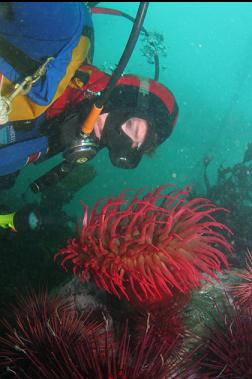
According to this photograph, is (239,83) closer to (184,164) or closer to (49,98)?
(184,164)

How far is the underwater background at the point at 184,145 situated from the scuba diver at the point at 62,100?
77 centimetres

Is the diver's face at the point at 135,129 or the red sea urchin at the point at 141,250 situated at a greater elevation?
the diver's face at the point at 135,129

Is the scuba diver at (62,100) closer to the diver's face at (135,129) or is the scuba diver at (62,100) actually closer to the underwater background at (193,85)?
the diver's face at (135,129)

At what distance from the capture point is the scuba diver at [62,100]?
9.13 feet

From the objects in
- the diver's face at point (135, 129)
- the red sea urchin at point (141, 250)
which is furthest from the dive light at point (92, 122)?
the red sea urchin at point (141, 250)

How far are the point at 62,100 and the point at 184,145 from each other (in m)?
55.2

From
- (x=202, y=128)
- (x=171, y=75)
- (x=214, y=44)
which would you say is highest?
(x=214, y=44)

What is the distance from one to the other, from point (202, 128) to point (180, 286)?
56977mm

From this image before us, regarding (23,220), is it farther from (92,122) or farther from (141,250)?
(141,250)

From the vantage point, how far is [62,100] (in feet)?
13.6

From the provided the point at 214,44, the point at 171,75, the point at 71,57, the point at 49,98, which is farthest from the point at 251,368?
the point at 214,44

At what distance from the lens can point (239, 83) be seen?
7406 centimetres

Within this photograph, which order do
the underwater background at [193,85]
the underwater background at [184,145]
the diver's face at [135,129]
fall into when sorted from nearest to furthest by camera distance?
the diver's face at [135,129], the underwater background at [184,145], the underwater background at [193,85]

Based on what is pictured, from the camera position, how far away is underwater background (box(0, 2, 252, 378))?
6.49 metres
